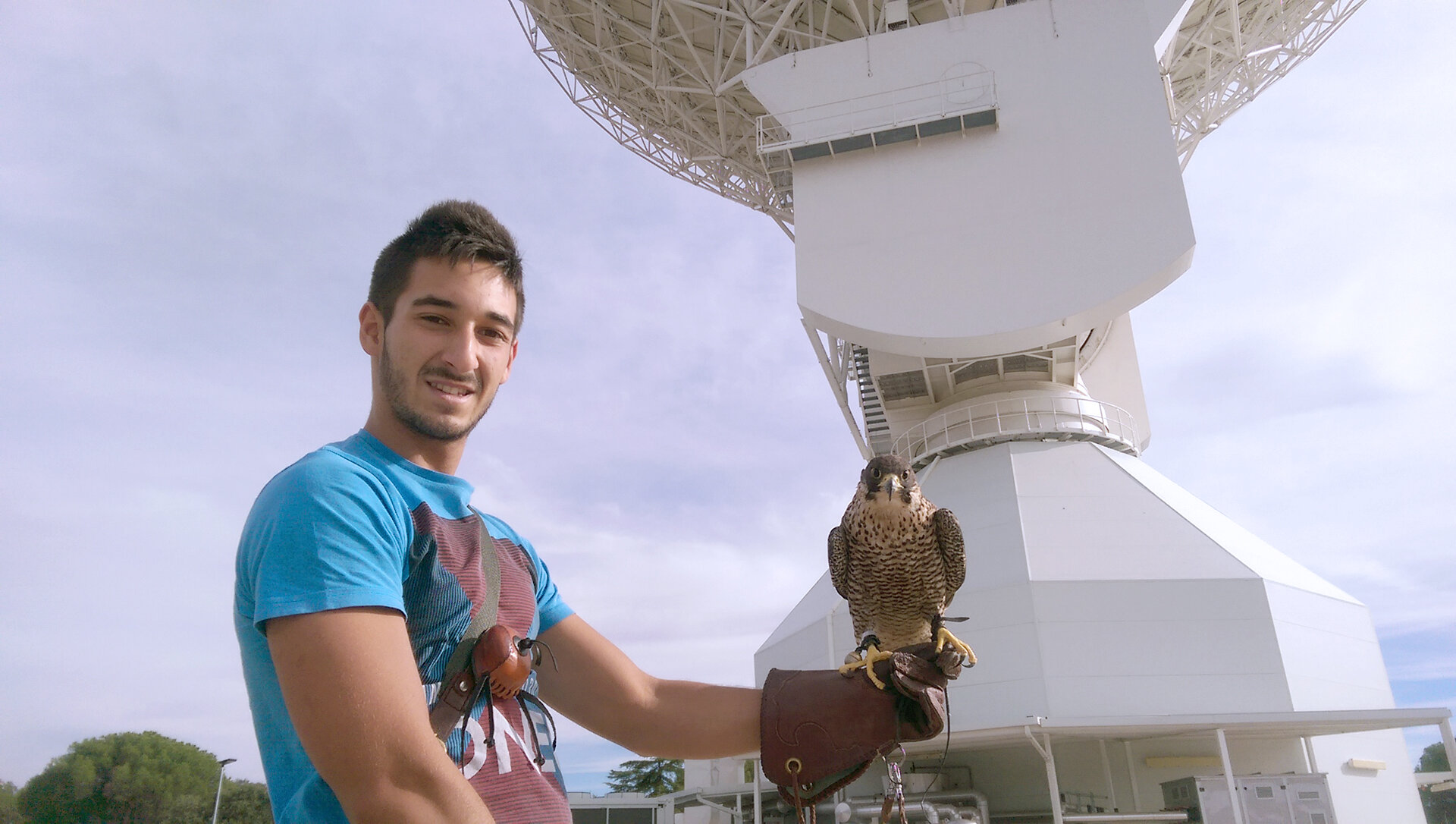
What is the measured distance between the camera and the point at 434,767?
49.1 inches

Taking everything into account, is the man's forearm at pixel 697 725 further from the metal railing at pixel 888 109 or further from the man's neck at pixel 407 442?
the metal railing at pixel 888 109

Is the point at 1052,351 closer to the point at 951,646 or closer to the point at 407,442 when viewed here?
the point at 951,646

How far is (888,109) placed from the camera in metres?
14.5

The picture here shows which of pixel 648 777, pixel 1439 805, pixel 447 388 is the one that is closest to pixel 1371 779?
pixel 1439 805

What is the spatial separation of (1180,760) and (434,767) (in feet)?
51.6

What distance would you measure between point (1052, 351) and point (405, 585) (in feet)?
55.9

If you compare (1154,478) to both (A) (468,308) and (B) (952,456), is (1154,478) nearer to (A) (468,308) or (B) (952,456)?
(B) (952,456)

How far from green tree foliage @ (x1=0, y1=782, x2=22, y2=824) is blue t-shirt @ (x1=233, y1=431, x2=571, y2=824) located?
201 feet

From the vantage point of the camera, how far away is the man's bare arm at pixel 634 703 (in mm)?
2236

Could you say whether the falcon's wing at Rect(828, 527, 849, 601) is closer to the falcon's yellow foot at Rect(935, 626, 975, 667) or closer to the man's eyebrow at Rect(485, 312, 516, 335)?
the falcon's yellow foot at Rect(935, 626, 975, 667)

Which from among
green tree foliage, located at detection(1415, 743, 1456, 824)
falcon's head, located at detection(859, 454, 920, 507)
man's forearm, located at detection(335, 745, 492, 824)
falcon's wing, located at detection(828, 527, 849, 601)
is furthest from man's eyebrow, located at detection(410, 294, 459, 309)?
green tree foliage, located at detection(1415, 743, 1456, 824)

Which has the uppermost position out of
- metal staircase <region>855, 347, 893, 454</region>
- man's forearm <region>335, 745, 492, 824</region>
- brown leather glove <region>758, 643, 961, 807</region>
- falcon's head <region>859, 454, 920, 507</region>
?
metal staircase <region>855, 347, 893, 454</region>

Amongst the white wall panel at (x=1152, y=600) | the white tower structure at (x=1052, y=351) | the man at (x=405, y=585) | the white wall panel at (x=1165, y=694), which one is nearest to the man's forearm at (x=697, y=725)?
Answer: the man at (x=405, y=585)

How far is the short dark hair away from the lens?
69.2 inches
